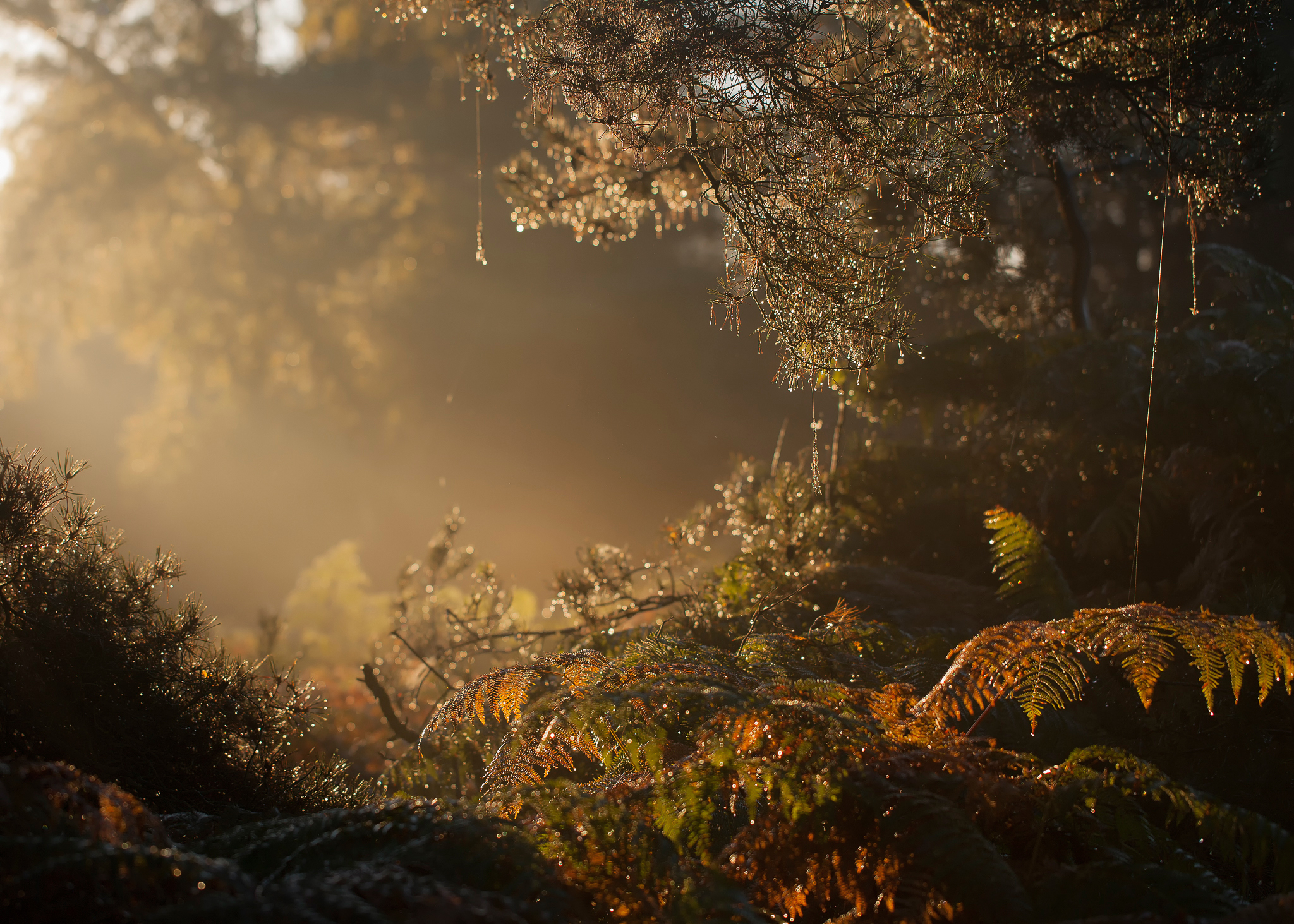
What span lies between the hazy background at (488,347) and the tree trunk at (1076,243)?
2398 millimetres

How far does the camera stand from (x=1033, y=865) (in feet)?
4.88

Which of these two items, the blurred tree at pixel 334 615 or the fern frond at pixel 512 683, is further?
the blurred tree at pixel 334 615

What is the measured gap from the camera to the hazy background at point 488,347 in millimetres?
8352

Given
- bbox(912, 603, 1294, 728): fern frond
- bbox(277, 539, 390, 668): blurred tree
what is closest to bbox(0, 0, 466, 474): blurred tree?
bbox(277, 539, 390, 668): blurred tree

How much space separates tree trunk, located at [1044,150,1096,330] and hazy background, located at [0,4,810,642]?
2398mm

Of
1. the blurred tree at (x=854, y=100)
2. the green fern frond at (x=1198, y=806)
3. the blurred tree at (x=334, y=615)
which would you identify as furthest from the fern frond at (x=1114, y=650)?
the blurred tree at (x=334, y=615)

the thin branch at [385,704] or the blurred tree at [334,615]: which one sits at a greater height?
the blurred tree at [334,615]

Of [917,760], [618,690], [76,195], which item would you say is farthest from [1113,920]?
[76,195]

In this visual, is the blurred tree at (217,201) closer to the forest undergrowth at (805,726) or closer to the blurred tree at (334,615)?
the blurred tree at (334,615)

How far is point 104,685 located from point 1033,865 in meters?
2.44

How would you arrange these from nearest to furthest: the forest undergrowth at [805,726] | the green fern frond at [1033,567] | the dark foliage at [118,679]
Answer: the forest undergrowth at [805,726] → the dark foliage at [118,679] → the green fern frond at [1033,567]

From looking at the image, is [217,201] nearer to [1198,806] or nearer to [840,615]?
[840,615]

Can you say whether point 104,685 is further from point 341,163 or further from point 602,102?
point 341,163

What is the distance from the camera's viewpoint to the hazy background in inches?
329
